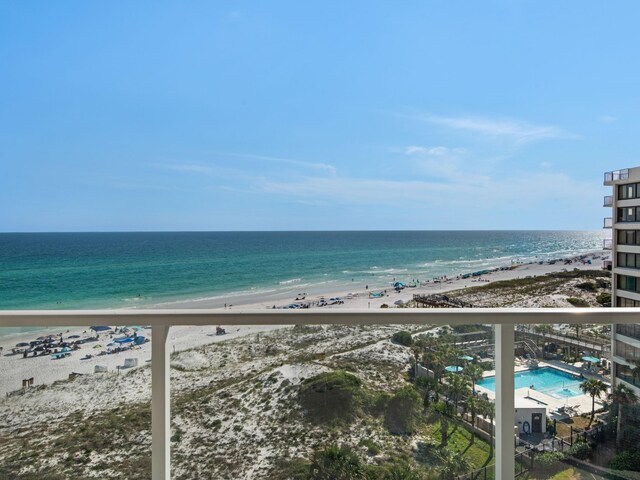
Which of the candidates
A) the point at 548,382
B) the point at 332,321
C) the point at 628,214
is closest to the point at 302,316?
the point at 332,321

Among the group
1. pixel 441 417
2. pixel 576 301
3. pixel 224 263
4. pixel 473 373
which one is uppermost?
pixel 473 373

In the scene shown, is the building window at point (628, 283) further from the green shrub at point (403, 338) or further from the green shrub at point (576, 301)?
the green shrub at point (576, 301)

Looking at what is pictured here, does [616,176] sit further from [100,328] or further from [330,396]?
[100,328]

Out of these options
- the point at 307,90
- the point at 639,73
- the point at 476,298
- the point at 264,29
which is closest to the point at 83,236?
the point at 307,90

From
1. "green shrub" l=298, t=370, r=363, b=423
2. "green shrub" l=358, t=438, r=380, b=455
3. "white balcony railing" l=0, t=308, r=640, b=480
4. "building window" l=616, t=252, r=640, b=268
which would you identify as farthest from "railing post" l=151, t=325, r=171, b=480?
"building window" l=616, t=252, r=640, b=268

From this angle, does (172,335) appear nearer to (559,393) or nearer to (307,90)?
(559,393)

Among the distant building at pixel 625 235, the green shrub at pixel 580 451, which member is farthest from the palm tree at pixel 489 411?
the distant building at pixel 625 235

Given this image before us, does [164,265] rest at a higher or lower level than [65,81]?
lower
